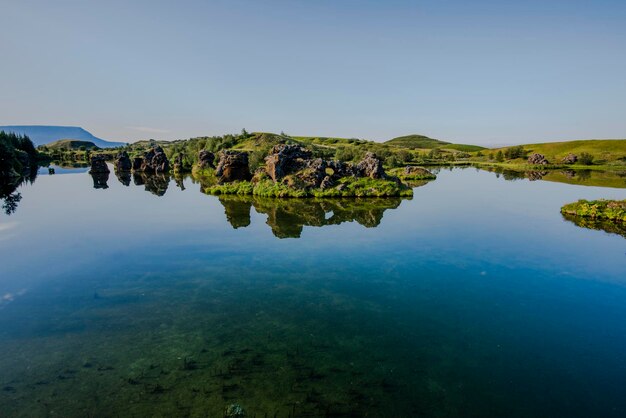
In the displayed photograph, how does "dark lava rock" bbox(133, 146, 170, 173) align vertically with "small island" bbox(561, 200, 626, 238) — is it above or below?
above

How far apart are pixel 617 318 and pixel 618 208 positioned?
2988 centimetres

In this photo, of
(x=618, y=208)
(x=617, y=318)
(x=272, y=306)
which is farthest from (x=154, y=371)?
(x=618, y=208)

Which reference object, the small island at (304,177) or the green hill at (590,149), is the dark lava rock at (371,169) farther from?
the green hill at (590,149)

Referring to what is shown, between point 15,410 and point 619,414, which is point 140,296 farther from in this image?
point 619,414

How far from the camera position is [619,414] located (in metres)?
10.0

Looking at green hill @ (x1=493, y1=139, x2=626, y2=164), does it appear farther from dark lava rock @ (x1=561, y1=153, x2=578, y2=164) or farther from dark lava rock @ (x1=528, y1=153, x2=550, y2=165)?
dark lava rock @ (x1=528, y1=153, x2=550, y2=165)

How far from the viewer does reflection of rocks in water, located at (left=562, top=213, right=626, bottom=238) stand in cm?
3244

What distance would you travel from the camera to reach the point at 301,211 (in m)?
41.8

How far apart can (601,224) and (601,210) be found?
415 centimetres

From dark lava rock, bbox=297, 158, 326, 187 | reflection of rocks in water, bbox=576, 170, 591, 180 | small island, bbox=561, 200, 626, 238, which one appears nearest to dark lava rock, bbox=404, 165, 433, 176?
dark lava rock, bbox=297, 158, 326, 187

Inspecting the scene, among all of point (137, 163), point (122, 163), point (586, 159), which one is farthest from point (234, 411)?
point (586, 159)

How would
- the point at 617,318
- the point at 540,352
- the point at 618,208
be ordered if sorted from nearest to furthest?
1. the point at 540,352
2. the point at 617,318
3. the point at 618,208

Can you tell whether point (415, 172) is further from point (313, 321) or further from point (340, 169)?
point (313, 321)

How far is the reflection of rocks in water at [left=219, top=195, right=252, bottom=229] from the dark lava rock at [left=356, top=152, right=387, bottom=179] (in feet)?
74.4
